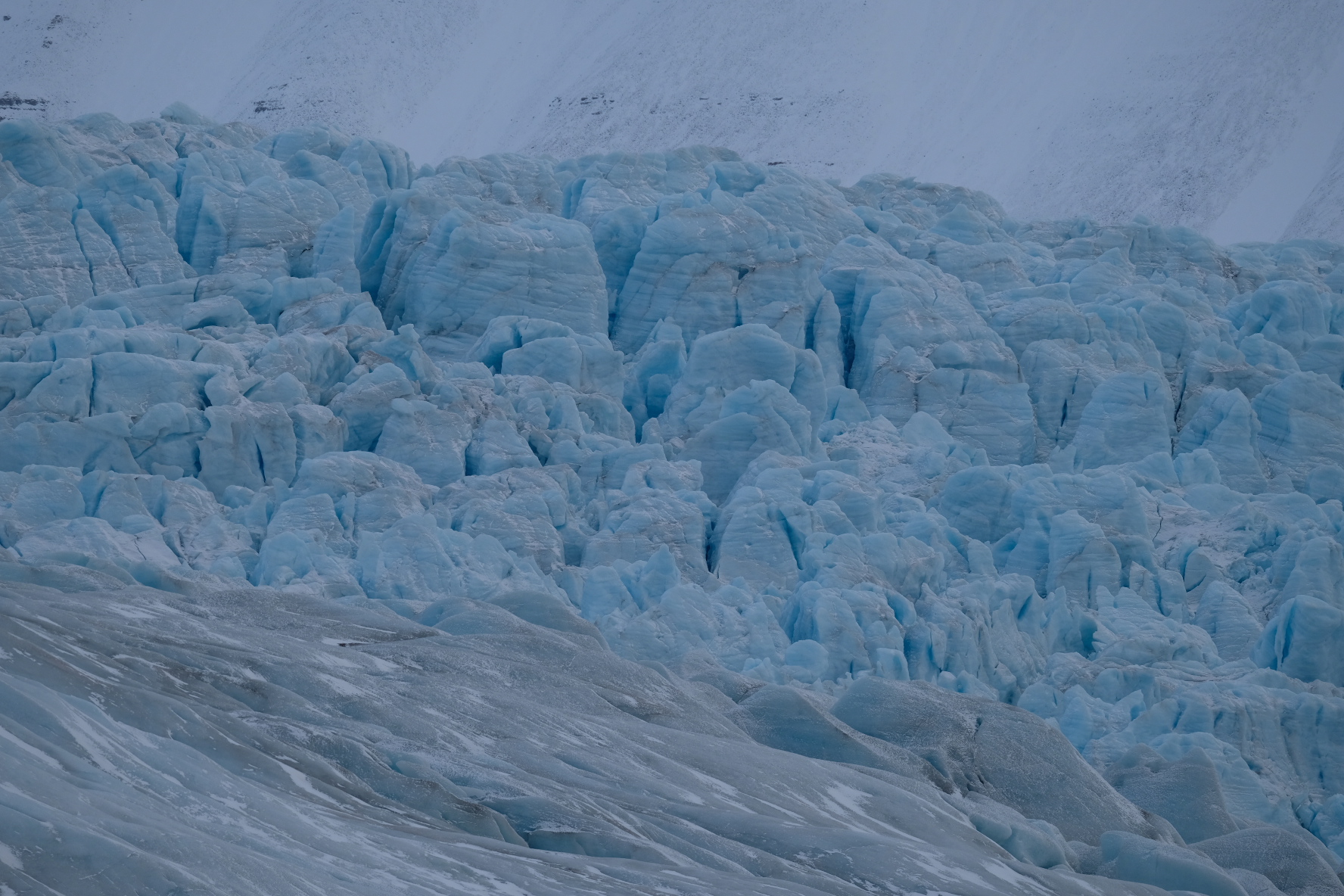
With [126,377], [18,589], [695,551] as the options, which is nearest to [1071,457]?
[695,551]

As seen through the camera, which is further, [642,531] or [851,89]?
[851,89]

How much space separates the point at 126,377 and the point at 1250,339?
17.8m

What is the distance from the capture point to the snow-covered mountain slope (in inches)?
1898

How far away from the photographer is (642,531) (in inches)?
735

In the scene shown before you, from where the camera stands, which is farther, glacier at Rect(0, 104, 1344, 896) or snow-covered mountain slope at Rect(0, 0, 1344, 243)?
snow-covered mountain slope at Rect(0, 0, 1344, 243)

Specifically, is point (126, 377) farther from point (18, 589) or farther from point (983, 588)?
point (983, 588)

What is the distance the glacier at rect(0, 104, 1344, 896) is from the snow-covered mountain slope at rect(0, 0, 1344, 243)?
55.5 ft

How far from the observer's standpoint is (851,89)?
57.5m

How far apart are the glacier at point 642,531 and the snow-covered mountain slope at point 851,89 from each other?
16.9 meters

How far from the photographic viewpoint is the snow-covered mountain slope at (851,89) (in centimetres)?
4822

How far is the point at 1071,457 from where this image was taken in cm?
2331

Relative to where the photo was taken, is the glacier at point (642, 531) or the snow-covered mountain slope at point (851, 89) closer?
the glacier at point (642, 531)

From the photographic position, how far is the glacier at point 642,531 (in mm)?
7879

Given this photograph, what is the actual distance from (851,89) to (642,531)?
41939 millimetres
